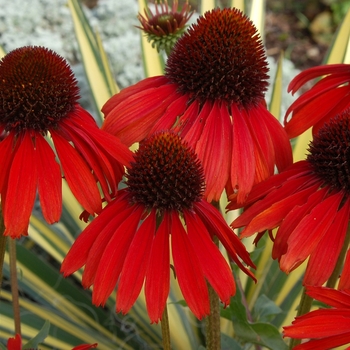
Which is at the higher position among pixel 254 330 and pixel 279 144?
pixel 279 144

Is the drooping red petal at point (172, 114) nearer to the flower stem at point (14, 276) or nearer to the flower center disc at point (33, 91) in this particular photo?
the flower center disc at point (33, 91)

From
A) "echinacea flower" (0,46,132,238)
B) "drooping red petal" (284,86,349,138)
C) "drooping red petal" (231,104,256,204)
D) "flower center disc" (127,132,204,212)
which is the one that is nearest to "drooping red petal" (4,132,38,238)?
"echinacea flower" (0,46,132,238)

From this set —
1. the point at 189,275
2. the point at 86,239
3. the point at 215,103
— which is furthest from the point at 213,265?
the point at 215,103

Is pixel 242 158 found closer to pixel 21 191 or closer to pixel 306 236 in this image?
pixel 306 236

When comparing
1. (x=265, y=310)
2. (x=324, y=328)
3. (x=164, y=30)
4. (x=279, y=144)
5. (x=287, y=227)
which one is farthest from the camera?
(x=164, y=30)

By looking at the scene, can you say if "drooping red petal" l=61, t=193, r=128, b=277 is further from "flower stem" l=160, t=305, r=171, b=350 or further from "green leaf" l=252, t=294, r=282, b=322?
"green leaf" l=252, t=294, r=282, b=322

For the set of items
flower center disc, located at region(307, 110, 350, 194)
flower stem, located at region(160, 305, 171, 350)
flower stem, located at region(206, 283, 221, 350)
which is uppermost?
flower center disc, located at region(307, 110, 350, 194)

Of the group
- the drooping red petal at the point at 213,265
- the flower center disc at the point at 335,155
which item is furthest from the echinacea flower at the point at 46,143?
the flower center disc at the point at 335,155
